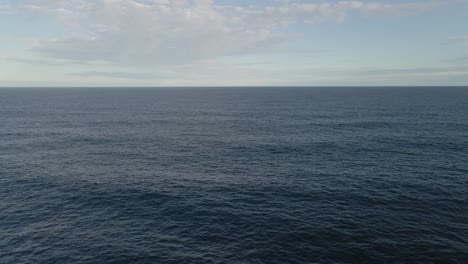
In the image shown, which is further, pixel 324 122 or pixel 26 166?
pixel 324 122

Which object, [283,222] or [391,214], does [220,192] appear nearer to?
[283,222]

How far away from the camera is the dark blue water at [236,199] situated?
43719 mm

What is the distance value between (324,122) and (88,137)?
10307 cm

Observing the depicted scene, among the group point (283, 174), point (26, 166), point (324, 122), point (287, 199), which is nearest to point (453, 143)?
point (324, 122)

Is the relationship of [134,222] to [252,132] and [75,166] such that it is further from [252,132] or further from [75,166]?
[252,132]

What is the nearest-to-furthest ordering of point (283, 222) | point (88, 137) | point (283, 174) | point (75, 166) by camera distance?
point (283, 222) < point (283, 174) < point (75, 166) < point (88, 137)

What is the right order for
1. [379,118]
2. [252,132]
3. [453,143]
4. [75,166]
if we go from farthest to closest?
[379,118] < [252,132] < [453,143] < [75,166]

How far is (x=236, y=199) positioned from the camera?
60781 mm

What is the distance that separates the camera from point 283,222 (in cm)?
5162

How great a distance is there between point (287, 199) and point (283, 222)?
936 cm

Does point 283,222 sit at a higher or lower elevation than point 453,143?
lower

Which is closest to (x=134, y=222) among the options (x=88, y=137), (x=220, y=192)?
(x=220, y=192)

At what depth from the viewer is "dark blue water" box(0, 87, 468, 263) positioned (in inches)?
1721

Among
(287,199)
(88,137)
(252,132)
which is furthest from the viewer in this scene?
(252,132)
